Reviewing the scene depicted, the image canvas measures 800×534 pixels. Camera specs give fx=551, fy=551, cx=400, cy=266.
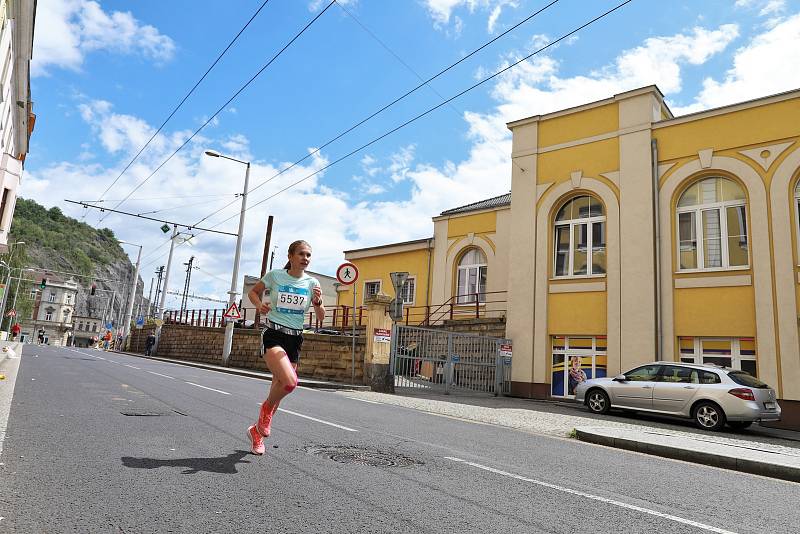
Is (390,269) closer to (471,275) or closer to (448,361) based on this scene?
(471,275)

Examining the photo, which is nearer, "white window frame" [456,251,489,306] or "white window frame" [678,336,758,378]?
"white window frame" [678,336,758,378]

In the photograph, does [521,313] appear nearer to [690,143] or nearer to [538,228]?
[538,228]

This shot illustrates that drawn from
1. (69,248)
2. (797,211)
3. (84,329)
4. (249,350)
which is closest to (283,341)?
(797,211)

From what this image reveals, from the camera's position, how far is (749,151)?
1569 cm

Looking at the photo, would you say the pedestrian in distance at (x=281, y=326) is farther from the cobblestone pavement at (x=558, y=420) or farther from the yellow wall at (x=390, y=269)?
the yellow wall at (x=390, y=269)

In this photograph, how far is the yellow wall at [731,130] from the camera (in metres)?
15.2

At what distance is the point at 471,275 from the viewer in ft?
83.6

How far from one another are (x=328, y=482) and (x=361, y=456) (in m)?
1.18

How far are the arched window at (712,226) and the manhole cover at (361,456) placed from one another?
539 inches

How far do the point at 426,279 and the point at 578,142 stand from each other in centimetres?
1081

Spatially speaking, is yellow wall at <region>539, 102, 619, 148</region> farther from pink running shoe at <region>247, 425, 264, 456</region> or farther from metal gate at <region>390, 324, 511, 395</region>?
pink running shoe at <region>247, 425, 264, 456</region>

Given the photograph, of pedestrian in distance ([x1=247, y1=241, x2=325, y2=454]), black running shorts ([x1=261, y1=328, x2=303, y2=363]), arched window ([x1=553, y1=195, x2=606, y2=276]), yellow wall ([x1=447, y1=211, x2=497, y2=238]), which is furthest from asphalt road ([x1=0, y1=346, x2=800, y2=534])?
yellow wall ([x1=447, y1=211, x2=497, y2=238])

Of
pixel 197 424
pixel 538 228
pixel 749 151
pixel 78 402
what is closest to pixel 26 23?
pixel 78 402

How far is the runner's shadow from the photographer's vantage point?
433 centimetres
